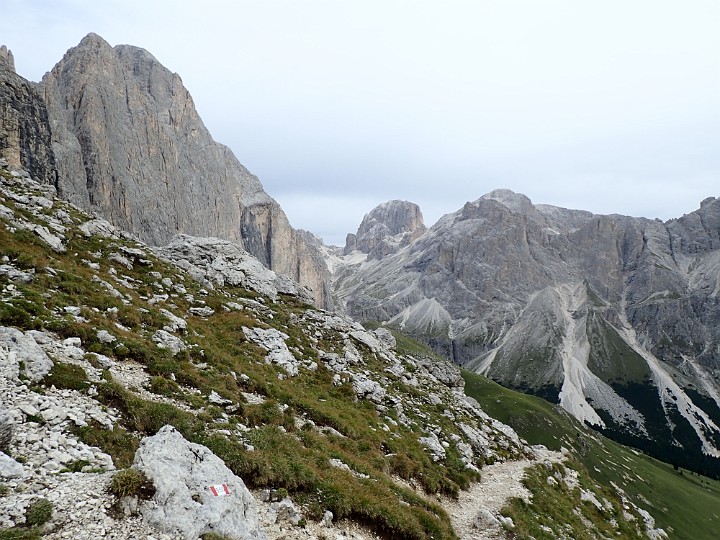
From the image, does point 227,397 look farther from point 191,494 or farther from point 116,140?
point 116,140

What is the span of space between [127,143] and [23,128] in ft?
215

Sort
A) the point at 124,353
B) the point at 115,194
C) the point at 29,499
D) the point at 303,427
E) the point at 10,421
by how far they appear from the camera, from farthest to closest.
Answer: the point at 115,194
the point at 303,427
the point at 124,353
the point at 10,421
the point at 29,499

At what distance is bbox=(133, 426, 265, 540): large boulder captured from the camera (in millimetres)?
11891

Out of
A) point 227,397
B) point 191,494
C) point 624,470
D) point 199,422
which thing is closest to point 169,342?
→ point 227,397

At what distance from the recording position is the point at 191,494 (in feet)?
42.2

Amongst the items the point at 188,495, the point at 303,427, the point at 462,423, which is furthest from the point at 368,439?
the point at 462,423

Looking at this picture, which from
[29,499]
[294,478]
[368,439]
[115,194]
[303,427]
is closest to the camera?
[29,499]

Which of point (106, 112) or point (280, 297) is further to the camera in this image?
point (106, 112)

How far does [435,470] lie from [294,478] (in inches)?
550

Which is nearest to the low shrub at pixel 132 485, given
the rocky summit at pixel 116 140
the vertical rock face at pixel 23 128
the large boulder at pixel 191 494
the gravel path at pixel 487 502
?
the large boulder at pixel 191 494

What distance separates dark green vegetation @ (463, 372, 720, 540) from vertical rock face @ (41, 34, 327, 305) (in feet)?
491

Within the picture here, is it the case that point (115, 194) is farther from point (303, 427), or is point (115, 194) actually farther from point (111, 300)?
point (303, 427)

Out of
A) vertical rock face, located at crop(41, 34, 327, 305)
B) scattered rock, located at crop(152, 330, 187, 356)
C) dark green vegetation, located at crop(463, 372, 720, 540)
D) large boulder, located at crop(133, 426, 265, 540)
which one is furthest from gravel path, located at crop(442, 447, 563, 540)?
vertical rock face, located at crop(41, 34, 327, 305)

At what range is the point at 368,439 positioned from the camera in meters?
26.2
